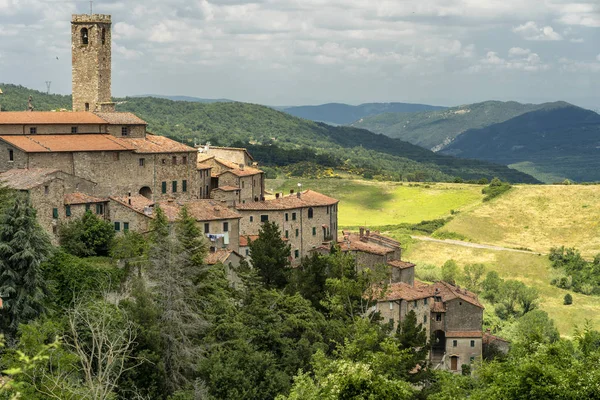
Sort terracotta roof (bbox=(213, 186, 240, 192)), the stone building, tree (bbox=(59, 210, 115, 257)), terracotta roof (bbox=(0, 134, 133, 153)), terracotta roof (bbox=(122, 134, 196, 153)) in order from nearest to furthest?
tree (bbox=(59, 210, 115, 257)) → terracotta roof (bbox=(0, 134, 133, 153)) → terracotta roof (bbox=(122, 134, 196, 153)) → the stone building → terracotta roof (bbox=(213, 186, 240, 192))

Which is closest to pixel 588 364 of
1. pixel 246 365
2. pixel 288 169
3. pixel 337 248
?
pixel 246 365

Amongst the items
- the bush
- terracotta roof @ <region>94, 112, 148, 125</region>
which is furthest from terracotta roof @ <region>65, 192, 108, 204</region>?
the bush

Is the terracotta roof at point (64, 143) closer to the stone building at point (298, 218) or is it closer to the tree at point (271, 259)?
the stone building at point (298, 218)

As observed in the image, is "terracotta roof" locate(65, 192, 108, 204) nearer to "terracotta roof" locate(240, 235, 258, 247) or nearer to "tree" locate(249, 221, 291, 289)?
"tree" locate(249, 221, 291, 289)

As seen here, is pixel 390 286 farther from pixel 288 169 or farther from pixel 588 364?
pixel 288 169

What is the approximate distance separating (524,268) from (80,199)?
68135mm

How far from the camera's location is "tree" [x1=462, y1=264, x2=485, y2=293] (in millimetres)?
90125

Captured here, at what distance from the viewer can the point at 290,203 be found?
60.7m

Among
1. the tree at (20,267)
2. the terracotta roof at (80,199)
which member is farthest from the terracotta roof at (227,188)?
the tree at (20,267)

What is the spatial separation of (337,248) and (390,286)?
4.65m

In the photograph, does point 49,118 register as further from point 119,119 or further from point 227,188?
point 227,188

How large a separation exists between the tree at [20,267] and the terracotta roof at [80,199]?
7969 mm

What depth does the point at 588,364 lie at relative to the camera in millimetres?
30531

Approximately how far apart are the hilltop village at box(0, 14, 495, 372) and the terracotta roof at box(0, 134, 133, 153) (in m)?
0.06
